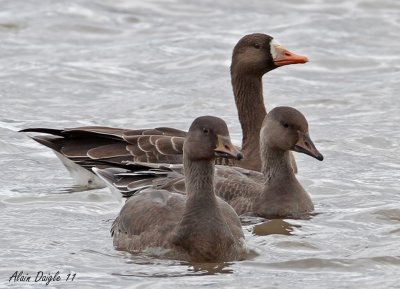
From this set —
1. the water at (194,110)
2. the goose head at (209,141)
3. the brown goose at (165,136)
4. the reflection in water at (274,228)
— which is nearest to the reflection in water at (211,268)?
the water at (194,110)

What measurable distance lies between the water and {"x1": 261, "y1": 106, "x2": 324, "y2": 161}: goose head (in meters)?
0.72

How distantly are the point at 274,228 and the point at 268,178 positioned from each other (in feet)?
2.55

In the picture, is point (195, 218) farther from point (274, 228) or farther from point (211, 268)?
point (274, 228)

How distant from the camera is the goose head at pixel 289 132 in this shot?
12656 millimetres

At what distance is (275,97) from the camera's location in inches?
756

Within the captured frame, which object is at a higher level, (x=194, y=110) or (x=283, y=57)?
(x=283, y=57)

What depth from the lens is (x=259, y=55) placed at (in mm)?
14547

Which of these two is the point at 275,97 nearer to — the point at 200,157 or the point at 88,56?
the point at 88,56

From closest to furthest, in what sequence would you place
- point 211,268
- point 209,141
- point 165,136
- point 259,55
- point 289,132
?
point 211,268, point 209,141, point 289,132, point 165,136, point 259,55

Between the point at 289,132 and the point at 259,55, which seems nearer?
the point at 289,132

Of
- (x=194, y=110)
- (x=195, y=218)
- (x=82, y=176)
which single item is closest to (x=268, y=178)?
(x=195, y=218)

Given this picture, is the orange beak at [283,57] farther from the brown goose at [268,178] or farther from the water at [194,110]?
the brown goose at [268,178]

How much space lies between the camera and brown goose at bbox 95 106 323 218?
41.1 feet

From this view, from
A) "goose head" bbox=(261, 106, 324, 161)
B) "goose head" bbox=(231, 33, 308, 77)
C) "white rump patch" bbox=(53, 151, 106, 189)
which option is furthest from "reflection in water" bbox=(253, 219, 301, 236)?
"goose head" bbox=(231, 33, 308, 77)
